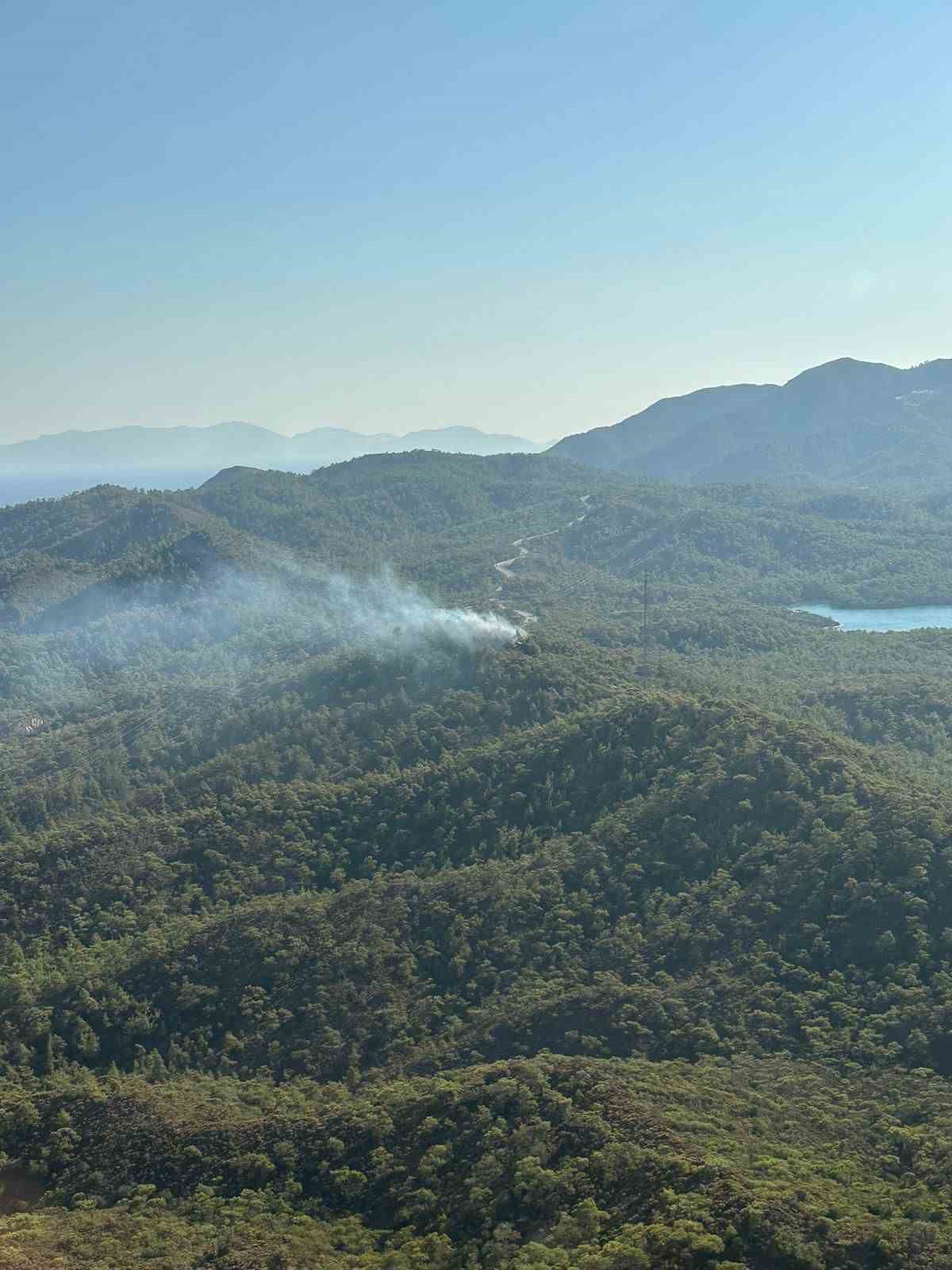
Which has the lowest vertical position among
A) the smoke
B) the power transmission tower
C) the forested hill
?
the forested hill

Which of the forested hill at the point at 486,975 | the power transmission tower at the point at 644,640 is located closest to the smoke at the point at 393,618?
the forested hill at the point at 486,975

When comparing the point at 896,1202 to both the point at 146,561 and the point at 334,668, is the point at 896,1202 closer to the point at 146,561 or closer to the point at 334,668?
the point at 334,668

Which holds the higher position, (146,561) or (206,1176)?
(146,561)

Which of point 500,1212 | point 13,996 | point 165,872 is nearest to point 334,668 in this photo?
point 165,872

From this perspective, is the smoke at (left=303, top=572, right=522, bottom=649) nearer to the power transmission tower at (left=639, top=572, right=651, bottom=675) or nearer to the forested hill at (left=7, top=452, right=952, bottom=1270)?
the forested hill at (left=7, top=452, right=952, bottom=1270)

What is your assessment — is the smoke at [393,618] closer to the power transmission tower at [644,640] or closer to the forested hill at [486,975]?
the forested hill at [486,975]

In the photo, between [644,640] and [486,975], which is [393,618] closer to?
[644,640]

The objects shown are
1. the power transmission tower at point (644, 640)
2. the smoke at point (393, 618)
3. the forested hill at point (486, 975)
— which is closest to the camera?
the forested hill at point (486, 975)

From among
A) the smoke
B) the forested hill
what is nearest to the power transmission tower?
the forested hill

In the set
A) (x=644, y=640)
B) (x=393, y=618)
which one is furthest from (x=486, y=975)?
(x=644, y=640)
